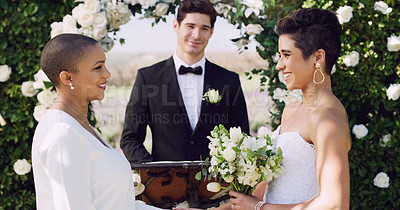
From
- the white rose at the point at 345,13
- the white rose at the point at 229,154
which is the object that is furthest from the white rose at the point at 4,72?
the white rose at the point at 345,13

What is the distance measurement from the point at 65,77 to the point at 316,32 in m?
1.38

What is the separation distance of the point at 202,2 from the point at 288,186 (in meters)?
2.33

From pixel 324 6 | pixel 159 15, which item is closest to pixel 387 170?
pixel 324 6

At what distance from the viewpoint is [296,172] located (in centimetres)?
264

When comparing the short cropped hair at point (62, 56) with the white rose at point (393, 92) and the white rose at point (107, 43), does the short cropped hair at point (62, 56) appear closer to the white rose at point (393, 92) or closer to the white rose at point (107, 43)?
the white rose at point (107, 43)

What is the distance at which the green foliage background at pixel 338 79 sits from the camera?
14.6 ft

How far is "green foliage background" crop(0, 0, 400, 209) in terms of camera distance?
446 centimetres

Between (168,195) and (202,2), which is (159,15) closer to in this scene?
(202,2)

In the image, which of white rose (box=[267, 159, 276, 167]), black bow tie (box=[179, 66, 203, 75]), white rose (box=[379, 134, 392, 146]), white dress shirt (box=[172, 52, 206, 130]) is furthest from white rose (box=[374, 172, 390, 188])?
white rose (box=[267, 159, 276, 167])

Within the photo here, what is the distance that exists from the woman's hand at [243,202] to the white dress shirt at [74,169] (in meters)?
0.70

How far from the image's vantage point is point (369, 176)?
469cm

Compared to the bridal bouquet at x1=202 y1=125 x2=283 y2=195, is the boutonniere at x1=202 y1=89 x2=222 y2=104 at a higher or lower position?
higher

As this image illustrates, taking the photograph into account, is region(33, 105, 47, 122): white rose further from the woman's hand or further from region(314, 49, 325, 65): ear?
region(314, 49, 325, 65): ear

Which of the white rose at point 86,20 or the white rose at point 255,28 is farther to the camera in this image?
the white rose at point 255,28
